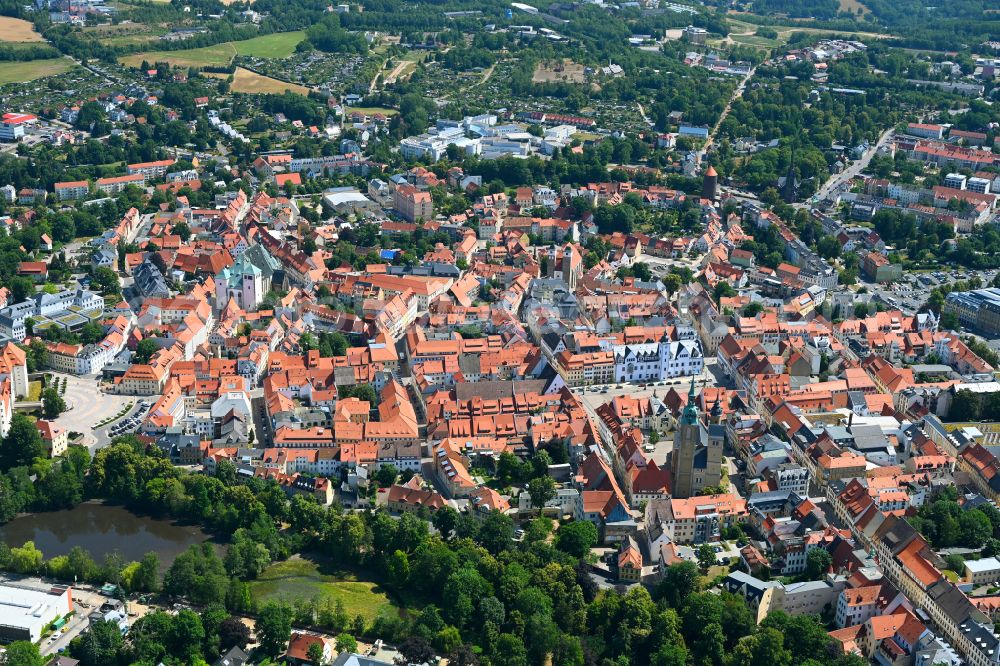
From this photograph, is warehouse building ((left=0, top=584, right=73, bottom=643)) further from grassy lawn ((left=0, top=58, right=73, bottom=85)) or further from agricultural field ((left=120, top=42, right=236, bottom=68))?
agricultural field ((left=120, top=42, right=236, bottom=68))

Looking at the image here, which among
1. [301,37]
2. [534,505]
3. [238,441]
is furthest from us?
[301,37]

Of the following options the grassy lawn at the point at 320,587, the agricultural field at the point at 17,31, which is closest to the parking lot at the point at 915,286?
the grassy lawn at the point at 320,587

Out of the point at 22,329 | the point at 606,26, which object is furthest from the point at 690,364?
the point at 606,26

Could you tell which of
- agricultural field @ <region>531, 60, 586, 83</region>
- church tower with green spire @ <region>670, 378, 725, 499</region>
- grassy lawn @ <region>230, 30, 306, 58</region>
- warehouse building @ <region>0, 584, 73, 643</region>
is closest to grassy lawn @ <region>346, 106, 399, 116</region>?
agricultural field @ <region>531, 60, 586, 83</region>

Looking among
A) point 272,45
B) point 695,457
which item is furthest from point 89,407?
point 272,45

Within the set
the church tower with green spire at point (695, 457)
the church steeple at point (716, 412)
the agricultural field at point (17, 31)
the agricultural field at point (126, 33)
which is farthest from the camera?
the agricultural field at point (126, 33)

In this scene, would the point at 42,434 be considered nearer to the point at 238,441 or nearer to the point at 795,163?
the point at 238,441

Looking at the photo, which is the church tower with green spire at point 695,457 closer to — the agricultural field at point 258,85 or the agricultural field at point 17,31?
the agricultural field at point 258,85

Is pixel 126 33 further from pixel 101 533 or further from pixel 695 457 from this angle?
pixel 695 457
